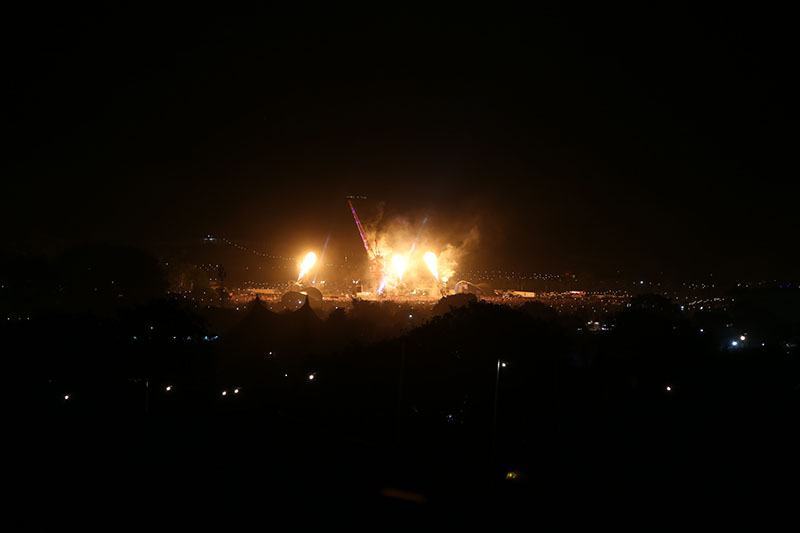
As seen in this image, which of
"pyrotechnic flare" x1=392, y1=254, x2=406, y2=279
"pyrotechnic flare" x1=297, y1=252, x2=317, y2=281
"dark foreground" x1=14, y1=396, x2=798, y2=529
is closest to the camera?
"dark foreground" x1=14, y1=396, x2=798, y2=529

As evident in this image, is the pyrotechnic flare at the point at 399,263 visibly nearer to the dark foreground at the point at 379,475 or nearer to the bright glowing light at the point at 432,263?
the bright glowing light at the point at 432,263

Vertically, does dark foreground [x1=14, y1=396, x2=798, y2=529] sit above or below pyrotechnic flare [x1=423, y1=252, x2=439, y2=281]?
below

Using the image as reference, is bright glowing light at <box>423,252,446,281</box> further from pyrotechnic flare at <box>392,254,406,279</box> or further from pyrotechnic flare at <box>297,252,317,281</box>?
pyrotechnic flare at <box>297,252,317,281</box>

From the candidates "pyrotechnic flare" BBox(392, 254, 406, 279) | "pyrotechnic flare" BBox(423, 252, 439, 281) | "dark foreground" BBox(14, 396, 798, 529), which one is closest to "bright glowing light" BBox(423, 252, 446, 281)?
"pyrotechnic flare" BBox(423, 252, 439, 281)

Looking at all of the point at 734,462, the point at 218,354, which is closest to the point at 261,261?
the point at 218,354

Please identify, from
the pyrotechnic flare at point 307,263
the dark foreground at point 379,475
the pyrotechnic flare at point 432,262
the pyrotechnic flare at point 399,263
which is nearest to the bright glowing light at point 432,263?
the pyrotechnic flare at point 432,262

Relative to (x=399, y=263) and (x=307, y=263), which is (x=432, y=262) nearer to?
(x=399, y=263)

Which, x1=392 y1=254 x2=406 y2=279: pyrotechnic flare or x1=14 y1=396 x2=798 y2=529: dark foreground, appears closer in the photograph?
x1=14 y1=396 x2=798 y2=529: dark foreground

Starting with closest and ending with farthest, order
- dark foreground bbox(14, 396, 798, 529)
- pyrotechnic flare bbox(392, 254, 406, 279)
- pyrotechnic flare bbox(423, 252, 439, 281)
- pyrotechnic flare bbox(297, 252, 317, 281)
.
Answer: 1. dark foreground bbox(14, 396, 798, 529)
2. pyrotechnic flare bbox(392, 254, 406, 279)
3. pyrotechnic flare bbox(423, 252, 439, 281)
4. pyrotechnic flare bbox(297, 252, 317, 281)
